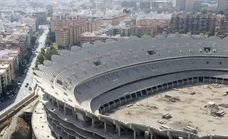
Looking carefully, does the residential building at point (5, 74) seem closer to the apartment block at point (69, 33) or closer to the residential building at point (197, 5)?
the apartment block at point (69, 33)

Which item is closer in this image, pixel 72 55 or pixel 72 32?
pixel 72 55

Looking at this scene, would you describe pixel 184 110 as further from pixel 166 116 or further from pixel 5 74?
pixel 5 74

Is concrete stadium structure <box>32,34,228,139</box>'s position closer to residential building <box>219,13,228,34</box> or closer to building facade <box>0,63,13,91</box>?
building facade <box>0,63,13,91</box>

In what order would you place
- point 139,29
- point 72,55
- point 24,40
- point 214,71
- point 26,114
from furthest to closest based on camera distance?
point 139,29 → point 24,40 → point 214,71 → point 72,55 → point 26,114

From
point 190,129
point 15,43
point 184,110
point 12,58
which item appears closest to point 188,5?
point 15,43

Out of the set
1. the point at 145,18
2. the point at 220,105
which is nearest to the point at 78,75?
the point at 220,105

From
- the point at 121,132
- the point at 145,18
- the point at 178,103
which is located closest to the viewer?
the point at 121,132

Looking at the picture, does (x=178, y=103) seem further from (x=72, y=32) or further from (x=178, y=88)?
(x=72, y=32)
